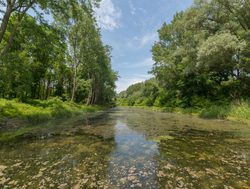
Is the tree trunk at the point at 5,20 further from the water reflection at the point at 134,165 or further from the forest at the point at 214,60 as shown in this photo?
the forest at the point at 214,60

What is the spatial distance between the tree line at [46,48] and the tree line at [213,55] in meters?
12.7

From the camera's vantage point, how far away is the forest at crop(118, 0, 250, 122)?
1909 cm

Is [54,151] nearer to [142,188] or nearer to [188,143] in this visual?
[142,188]

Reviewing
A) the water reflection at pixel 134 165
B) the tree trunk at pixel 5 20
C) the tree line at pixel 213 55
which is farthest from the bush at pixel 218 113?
the tree trunk at pixel 5 20

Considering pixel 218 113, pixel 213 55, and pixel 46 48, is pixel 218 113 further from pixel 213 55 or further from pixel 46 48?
pixel 46 48

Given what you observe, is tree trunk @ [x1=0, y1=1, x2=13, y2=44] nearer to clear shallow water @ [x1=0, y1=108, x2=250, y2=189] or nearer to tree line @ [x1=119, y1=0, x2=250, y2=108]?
clear shallow water @ [x1=0, y1=108, x2=250, y2=189]

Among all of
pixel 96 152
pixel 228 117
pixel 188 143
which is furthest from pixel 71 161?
pixel 228 117

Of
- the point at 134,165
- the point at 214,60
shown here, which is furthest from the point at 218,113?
the point at 134,165

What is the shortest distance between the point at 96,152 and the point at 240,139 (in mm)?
7531

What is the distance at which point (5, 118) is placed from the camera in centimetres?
1365

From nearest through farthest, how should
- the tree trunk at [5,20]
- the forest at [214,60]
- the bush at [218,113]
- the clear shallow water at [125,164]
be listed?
the clear shallow water at [125,164]
the tree trunk at [5,20]
the forest at [214,60]
the bush at [218,113]

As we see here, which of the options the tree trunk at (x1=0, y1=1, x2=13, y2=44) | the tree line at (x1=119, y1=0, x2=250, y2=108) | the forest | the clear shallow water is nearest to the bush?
the forest

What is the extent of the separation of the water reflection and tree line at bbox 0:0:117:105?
11071mm

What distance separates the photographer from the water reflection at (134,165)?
4.77m
